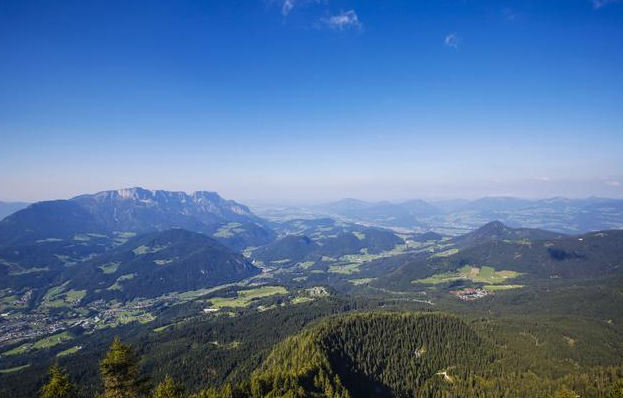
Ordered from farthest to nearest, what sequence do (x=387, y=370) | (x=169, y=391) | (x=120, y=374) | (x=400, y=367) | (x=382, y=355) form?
1. (x=382, y=355)
2. (x=400, y=367)
3. (x=387, y=370)
4. (x=169, y=391)
5. (x=120, y=374)

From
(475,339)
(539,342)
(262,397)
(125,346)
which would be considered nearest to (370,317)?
(475,339)

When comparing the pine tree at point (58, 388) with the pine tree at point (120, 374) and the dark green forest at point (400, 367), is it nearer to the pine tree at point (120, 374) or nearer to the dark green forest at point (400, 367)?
the pine tree at point (120, 374)

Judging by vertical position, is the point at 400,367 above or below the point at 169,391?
below

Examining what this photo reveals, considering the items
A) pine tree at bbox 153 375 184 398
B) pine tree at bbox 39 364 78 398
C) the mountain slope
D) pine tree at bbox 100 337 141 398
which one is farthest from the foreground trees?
pine tree at bbox 100 337 141 398

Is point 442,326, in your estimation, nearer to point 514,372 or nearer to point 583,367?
point 514,372

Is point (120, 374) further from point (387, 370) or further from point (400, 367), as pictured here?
point (400, 367)

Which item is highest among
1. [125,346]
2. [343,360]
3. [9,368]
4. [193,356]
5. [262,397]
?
[125,346]

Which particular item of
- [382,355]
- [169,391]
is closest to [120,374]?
[169,391]

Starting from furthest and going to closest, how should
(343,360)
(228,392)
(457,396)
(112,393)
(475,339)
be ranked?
(475,339) → (343,360) → (457,396) → (228,392) → (112,393)
